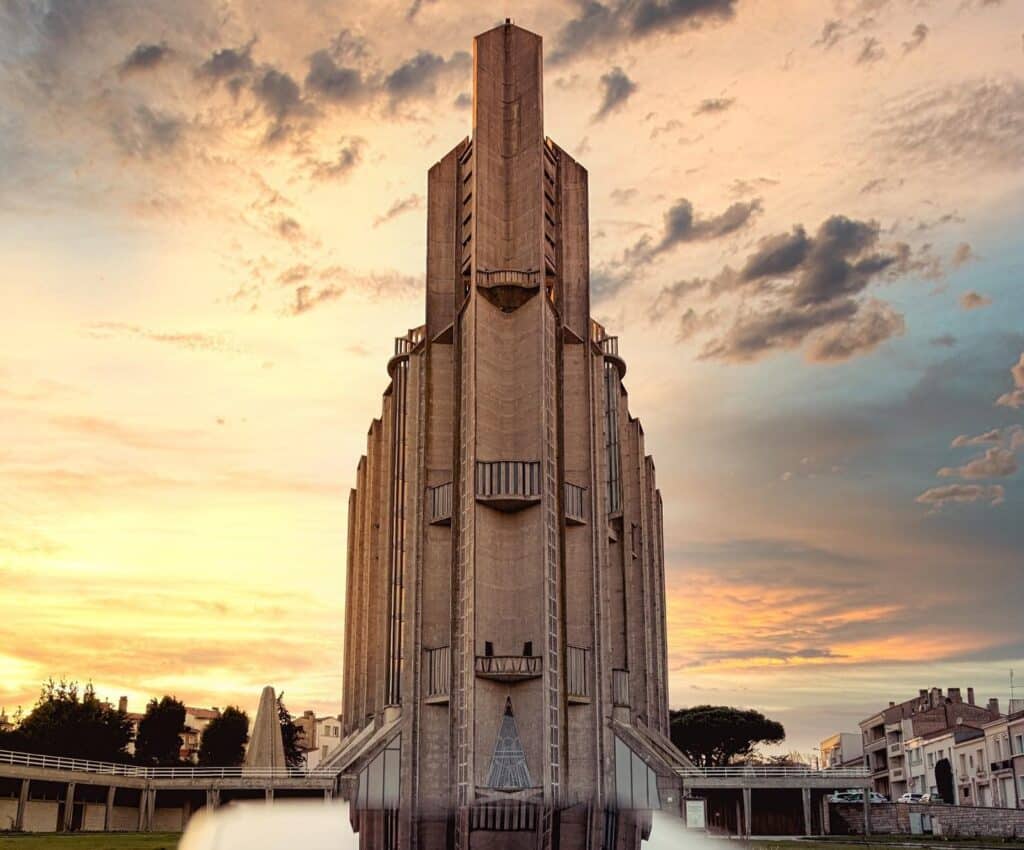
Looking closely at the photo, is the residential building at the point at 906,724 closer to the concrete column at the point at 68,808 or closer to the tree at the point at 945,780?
the tree at the point at 945,780

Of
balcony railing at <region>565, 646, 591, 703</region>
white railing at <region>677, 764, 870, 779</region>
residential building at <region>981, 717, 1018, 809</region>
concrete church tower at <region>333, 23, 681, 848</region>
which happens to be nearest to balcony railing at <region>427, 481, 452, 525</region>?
concrete church tower at <region>333, 23, 681, 848</region>

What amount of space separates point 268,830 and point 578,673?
4097 cm

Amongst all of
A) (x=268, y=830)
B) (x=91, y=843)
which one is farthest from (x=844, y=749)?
(x=268, y=830)

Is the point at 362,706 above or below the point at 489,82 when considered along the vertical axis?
below

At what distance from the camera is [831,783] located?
167 ft

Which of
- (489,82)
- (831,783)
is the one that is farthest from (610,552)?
(489,82)

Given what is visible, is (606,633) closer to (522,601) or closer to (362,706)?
(522,601)

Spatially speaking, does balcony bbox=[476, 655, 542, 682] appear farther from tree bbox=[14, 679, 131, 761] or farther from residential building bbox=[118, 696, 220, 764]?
residential building bbox=[118, 696, 220, 764]

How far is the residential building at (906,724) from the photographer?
93.1 m

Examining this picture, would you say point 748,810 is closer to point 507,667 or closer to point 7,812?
point 507,667

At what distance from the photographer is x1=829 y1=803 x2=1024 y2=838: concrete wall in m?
47.4

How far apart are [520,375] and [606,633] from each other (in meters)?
12.2

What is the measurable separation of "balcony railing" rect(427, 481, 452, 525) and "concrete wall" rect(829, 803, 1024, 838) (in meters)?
24.6

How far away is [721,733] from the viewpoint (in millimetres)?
99625
